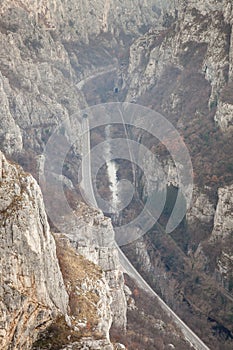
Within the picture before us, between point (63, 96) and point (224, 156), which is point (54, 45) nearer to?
point (63, 96)

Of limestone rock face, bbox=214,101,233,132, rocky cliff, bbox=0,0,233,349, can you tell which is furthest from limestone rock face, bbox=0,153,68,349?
limestone rock face, bbox=214,101,233,132

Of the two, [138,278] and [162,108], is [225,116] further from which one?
[138,278]

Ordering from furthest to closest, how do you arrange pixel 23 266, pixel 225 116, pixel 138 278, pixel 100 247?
pixel 225 116 → pixel 138 278 → pixel 100 247 → pixel 23 266

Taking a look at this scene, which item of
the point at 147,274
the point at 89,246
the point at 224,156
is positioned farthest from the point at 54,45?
the point at 89,246

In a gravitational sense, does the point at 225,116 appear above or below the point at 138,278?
above

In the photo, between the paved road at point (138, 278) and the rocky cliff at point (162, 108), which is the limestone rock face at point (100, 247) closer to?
the rocky cliff at point (162, 108)

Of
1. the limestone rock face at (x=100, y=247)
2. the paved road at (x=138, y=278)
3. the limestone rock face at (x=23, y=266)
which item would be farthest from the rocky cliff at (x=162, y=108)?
the paved road at (x=138, y=278)

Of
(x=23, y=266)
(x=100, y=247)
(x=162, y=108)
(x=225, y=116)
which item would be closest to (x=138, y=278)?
(x=100, y=247)

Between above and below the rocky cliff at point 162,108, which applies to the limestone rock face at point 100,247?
below
